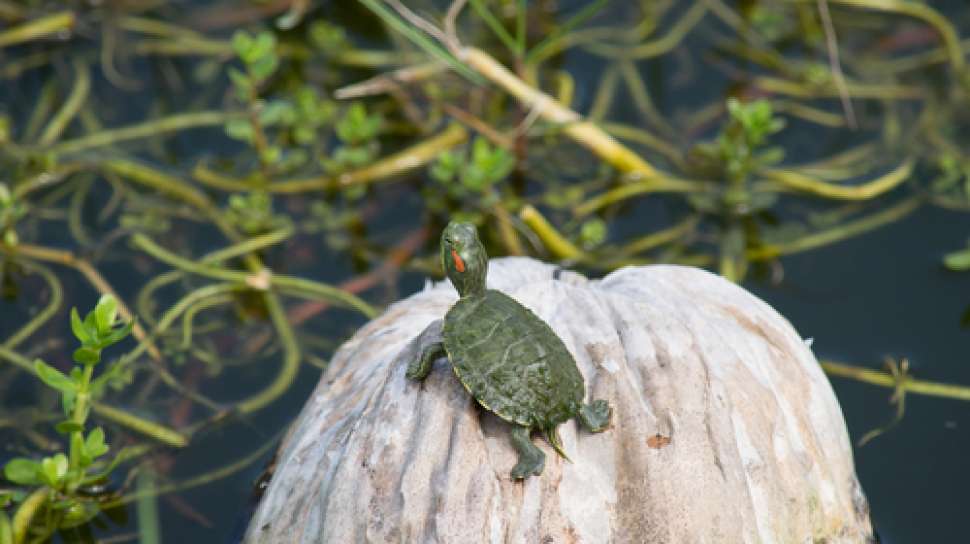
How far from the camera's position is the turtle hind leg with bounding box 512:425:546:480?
8.56 ft

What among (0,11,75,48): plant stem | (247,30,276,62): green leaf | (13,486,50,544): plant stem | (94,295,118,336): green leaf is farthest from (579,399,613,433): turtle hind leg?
(0,11,75,48): plant stem

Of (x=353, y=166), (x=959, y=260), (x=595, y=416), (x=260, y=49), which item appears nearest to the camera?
(x=595, y=416)

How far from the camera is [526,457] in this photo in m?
2.63

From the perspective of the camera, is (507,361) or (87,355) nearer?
(507,361)

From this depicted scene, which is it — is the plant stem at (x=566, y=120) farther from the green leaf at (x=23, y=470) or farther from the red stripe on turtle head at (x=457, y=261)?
the green leaf at (x=23, y=470)

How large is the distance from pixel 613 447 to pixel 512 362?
0.35m

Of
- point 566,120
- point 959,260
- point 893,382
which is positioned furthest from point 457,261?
point 959,260

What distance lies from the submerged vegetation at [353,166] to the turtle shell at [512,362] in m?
1.42

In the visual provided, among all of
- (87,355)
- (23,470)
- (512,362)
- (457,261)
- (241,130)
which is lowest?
(23,470)

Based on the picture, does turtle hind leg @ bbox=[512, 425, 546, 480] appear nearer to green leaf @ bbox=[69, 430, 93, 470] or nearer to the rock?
the rock

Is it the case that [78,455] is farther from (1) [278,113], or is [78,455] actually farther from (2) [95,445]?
(1) [278,113]

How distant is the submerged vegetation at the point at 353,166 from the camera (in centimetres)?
417

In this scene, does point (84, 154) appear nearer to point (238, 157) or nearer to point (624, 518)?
point (238, 157)

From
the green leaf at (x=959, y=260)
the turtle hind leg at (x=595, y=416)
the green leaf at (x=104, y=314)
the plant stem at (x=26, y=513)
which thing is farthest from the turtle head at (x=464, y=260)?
the green leaf at (x=959, y=260)
